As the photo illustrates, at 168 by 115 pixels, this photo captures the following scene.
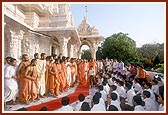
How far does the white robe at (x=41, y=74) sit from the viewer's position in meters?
5.63

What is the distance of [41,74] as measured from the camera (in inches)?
→ 226

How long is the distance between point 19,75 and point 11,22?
1.45m

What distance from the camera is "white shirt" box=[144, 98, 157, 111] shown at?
14.3 feet

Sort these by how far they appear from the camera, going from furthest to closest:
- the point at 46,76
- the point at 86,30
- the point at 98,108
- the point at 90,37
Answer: the point at 86,30, the point at 90,37, the point at 46,76, the point at 98,108

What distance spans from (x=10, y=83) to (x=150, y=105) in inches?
89.4

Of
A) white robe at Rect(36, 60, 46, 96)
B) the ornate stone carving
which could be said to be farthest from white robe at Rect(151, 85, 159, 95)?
the ornate stone carving

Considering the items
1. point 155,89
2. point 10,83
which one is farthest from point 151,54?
point 10,83

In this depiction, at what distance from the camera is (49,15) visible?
33.6 feet

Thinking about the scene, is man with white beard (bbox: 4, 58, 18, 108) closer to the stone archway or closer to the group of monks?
the group of monks

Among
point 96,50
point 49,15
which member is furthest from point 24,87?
point 96,50

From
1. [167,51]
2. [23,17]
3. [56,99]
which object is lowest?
[56,99]

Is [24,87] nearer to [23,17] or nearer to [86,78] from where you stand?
[86,78]

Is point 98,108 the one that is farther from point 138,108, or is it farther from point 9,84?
point 9,84

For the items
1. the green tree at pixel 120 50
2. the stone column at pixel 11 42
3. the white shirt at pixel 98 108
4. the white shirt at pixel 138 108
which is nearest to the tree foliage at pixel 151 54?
the green tree at pixel 120 50
